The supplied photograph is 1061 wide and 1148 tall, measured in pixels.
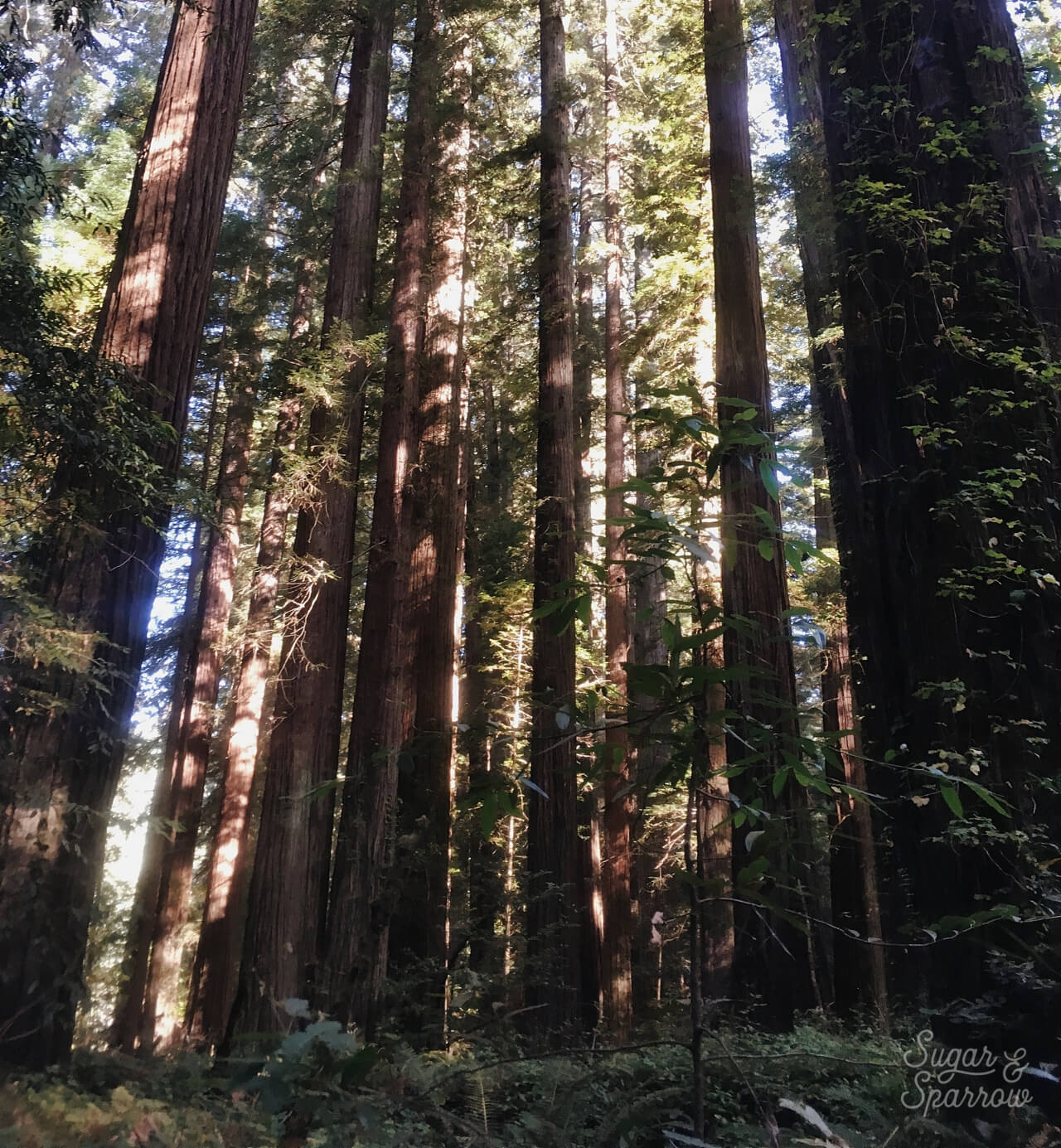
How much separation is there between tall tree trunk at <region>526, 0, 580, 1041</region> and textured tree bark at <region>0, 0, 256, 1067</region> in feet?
12.6

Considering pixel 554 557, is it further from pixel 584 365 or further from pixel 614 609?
pixel 584 365

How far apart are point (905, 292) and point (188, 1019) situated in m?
14.5

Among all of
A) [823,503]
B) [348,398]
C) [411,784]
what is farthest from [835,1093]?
[823,503]

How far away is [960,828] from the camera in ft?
9.19

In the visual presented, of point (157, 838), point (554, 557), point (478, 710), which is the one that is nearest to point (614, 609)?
point (478, 710)

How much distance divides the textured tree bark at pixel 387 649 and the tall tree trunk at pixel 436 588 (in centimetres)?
26

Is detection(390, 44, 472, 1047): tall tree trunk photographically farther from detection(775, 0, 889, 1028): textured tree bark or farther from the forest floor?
detection(775, 0, 889, 1028): textured tree bark

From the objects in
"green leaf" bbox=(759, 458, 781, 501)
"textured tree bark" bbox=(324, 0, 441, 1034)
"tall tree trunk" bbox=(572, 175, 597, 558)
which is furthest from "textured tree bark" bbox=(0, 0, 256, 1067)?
"tall tree trunk" bbox=(572, 175, 597, 558)

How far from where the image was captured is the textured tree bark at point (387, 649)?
25.7 feet

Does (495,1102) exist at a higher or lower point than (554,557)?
lower

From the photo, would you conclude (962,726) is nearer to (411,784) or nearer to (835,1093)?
(835,1093)

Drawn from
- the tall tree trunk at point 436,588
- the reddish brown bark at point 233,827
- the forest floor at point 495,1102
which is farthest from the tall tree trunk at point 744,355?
the reddish brown bark at point 233,827

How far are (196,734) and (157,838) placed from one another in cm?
227

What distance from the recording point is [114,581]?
5.57 meters
